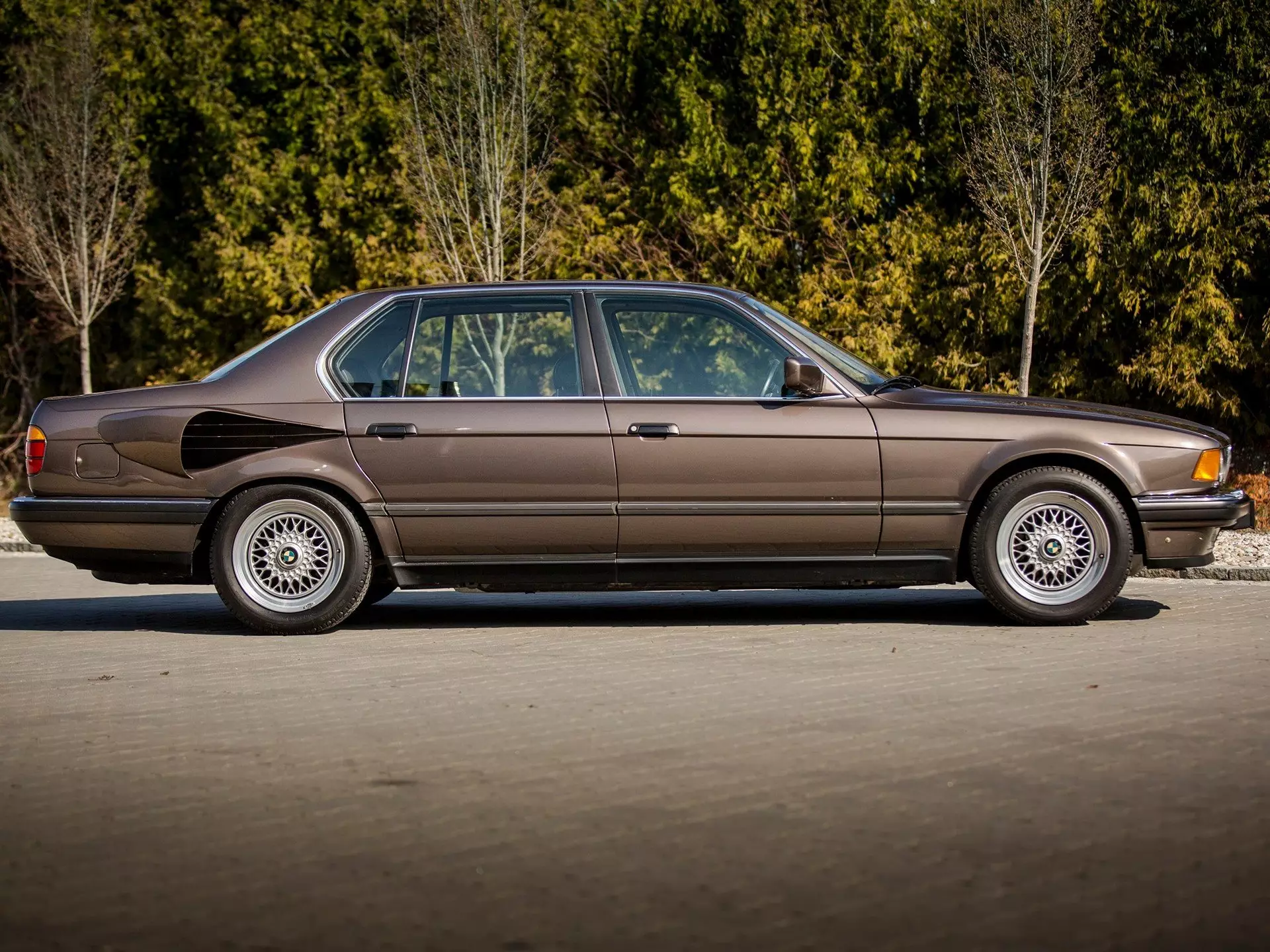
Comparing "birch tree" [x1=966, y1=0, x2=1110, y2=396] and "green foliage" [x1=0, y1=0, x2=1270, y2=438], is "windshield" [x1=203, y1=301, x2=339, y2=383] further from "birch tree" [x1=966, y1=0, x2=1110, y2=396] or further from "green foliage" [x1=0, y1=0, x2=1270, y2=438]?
"green foliage" [x1=0, y1=0, x2=1270, y2=438]

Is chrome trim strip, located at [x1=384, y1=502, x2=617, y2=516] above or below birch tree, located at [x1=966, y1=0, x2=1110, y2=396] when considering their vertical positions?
below

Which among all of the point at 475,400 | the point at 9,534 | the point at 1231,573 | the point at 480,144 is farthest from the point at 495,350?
the point at 480,144

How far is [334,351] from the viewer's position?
8.17 metres

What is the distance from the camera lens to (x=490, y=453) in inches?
311

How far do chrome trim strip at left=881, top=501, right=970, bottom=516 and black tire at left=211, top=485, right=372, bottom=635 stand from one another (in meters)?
2.64

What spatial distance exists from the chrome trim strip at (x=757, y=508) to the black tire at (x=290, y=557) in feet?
4.89

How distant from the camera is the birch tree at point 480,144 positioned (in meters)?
20.7

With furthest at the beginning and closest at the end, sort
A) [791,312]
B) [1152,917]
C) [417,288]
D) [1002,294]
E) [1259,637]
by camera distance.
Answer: [791,312]
[1002,294]
[417,288]
[1259,637]
[1152,917]

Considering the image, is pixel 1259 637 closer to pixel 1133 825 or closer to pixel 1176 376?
pixel 1133 825

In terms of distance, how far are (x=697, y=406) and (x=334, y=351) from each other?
6.28 ft

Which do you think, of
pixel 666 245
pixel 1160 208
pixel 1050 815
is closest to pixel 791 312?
pixel 666 245

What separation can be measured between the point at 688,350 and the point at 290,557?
2.30m

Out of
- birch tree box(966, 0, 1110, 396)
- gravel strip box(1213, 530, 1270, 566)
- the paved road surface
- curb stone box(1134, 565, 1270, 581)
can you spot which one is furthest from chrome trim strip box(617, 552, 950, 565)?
birch tree box(966, 0, 1110, 396)

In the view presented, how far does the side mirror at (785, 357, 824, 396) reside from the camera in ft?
25.3
